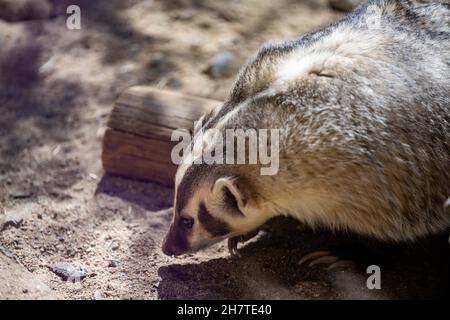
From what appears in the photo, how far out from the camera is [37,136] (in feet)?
14.8

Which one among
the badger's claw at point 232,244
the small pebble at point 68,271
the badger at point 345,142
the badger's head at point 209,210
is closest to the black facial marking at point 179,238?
the badger's head at point 209,210

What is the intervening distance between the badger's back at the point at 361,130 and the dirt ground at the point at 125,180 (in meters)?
0.30

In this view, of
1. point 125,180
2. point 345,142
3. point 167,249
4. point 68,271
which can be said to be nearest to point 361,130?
point 345,142

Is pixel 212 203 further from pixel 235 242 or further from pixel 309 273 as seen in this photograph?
pixel 309 273

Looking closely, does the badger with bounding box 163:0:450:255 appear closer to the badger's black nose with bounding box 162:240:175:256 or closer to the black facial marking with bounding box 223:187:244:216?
the black facial marking with bounding box 223:187:244:216

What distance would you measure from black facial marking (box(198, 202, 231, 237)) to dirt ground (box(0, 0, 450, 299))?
209 mm

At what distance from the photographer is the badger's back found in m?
2.95

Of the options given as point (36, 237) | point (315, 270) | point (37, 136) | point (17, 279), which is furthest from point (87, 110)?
point (315, 270)

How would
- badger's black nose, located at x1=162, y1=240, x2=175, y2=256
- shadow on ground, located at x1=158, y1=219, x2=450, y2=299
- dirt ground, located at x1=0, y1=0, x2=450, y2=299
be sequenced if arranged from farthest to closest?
1. badger's black nose, located at x1=162, y1=240, x2=175, y2=256
2. dirt ground, located at x1=0, y1=0, x2=450, y2=299
3. shadow on ground, located at x1=158, y1=219, x2=450, y2=299

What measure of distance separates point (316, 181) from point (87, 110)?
2241 millimetres

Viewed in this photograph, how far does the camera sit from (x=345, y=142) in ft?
9.63

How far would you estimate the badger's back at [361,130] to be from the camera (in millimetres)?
2949

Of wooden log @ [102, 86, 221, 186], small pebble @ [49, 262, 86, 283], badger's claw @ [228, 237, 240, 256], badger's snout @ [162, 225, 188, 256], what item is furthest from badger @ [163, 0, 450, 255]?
wooden log @ [102, 86, 221, 186]

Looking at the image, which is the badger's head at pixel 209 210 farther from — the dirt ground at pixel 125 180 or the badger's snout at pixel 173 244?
the dirt ground at pixel 125 180
